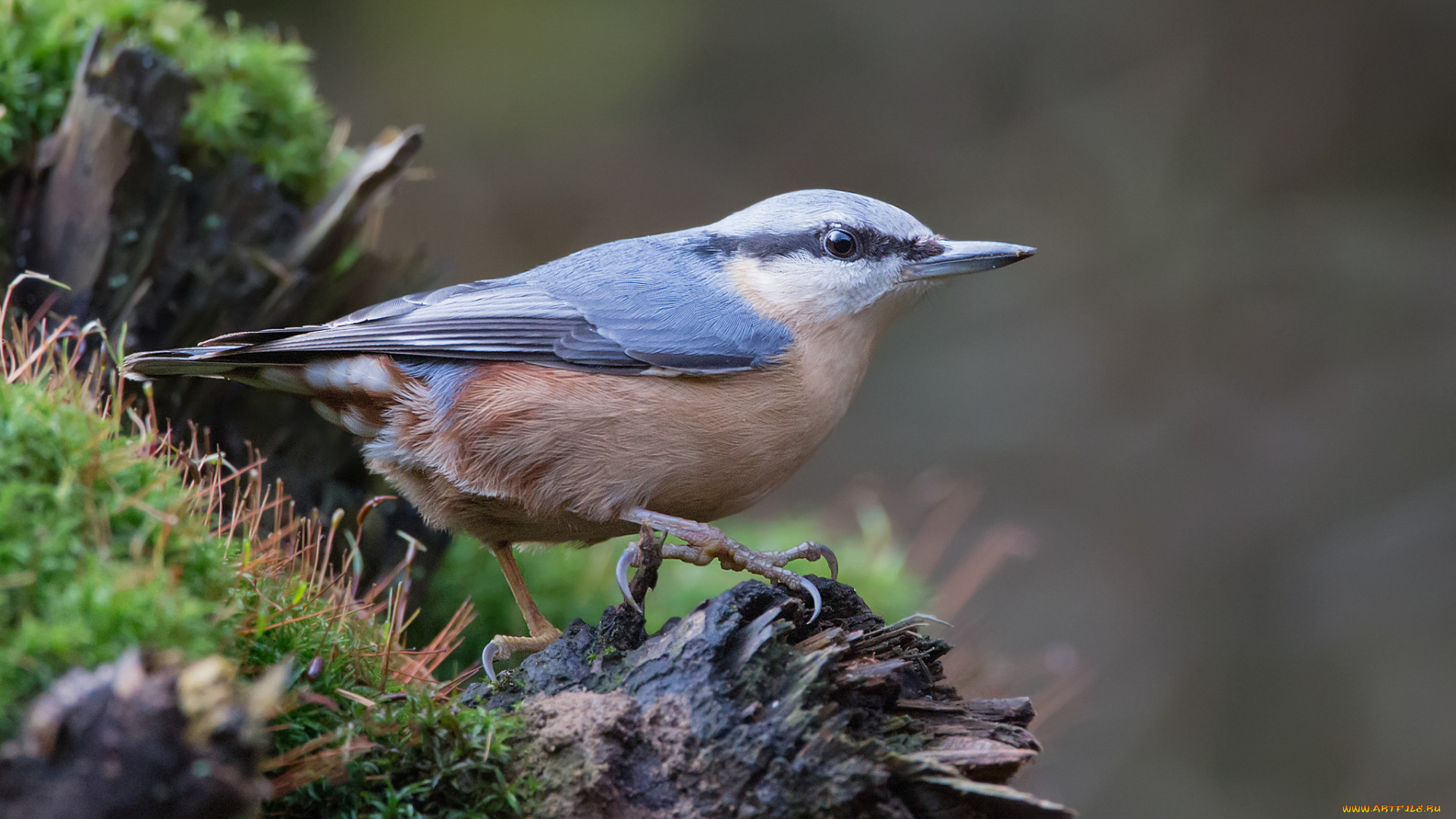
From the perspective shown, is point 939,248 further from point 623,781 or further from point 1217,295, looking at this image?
point 1217,295

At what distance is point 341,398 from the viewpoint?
9.81 feet

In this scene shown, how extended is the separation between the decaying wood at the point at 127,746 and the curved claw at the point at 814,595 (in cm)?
121

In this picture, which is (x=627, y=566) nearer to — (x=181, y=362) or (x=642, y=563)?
(x=642, y=563)

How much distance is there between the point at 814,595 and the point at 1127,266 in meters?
5.84

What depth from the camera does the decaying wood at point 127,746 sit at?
4.67 feet

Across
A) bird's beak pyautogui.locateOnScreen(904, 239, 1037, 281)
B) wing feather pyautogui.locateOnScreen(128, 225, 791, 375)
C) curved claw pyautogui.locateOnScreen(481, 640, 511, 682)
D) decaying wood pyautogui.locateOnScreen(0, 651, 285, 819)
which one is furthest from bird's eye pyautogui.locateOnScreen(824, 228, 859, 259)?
decaying wood pyautogui.locateOnScreen(0, 651, 285, 819)

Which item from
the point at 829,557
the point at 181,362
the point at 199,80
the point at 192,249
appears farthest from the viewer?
the point at 199,80

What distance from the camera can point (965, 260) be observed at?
9.61 feet

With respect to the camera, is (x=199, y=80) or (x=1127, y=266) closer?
(x=199, y=80)

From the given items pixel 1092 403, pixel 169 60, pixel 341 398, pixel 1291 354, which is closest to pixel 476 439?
pixel 341 398

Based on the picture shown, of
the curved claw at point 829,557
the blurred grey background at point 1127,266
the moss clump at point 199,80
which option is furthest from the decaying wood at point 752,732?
the blurred grey background at point 1127,266

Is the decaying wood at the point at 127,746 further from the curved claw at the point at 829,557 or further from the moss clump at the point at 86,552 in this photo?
the curved claw at the point at 829,557

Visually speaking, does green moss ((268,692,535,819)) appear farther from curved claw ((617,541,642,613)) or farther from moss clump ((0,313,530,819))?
curved claw ((617,541,642,613))

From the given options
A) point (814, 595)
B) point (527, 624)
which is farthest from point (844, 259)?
point (527, 624)
